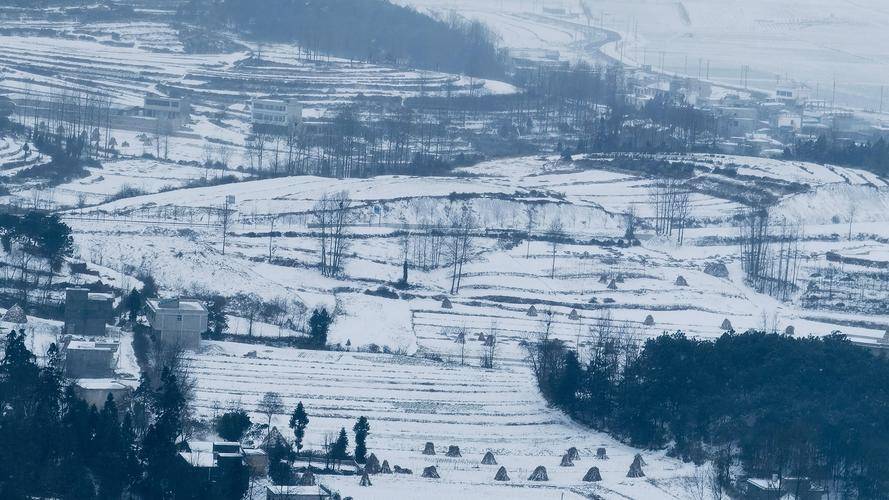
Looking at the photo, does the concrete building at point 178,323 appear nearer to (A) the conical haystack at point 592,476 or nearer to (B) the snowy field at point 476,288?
(B) the snowy field at point 476,288

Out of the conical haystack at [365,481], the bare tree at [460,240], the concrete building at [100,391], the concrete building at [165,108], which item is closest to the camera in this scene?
the conical haystack at [365,481]

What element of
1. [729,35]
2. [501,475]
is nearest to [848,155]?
[501,475]

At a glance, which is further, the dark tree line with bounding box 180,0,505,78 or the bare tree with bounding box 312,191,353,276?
the dark tree line with bounding box 180,0,505,78

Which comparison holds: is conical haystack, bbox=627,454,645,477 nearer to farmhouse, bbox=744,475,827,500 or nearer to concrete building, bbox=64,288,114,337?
farmhouse, bbox=744,475,827,500

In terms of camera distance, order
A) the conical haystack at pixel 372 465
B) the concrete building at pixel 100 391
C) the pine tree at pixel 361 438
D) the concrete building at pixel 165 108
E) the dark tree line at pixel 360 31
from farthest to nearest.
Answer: the dark tree line at pixel 360 31, the concrete building at pixel 165 108, the concrete building at pixel 100 391, the pine tree at pixel 361 438, the conical haystack at pixel 372 465

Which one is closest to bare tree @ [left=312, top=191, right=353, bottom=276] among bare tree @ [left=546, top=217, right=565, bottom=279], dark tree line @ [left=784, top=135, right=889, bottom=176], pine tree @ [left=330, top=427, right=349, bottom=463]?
bare tree @ [left=546, top=217, right=565, bottom=279]

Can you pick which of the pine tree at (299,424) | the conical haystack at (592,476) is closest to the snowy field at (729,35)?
the conical haystack at (592,476)
